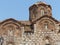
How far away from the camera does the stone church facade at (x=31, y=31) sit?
34.5 m

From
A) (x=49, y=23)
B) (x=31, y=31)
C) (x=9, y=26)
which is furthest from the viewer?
(x=49, y=23)

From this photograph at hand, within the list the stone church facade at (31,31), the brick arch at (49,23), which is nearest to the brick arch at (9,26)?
the stone church facade at (31,31)

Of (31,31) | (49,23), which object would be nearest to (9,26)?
(31,31)

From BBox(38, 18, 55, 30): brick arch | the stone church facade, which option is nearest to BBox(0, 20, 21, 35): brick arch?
the stone church facade

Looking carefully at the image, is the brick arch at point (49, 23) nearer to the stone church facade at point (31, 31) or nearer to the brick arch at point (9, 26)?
the stone church facade at point (31, 31)

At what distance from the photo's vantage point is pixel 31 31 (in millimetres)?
35094

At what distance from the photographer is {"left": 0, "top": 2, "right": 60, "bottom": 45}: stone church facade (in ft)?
113

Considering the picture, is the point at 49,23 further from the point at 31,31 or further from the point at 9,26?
the point at 9,26

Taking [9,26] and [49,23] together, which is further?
[49,23]

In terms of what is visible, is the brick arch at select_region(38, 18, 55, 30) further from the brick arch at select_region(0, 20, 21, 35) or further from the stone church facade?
the brick arch at select_region(0, 20, 21, 35)

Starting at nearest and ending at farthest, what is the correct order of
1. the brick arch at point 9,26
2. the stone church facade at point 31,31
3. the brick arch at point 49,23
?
the stone church facade at point 31,31 < the brick arch at point 9,26 < the brick arch at point 49,23

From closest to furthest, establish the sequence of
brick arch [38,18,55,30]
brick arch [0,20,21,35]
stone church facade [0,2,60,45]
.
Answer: stone church facade [0,2,60,45], brick arch [0,20,21,35], brick arch [38,18,55,30]

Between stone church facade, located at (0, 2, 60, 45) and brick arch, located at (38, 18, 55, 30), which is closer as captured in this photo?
stone church facade, located at (0, 2, 60, 45)

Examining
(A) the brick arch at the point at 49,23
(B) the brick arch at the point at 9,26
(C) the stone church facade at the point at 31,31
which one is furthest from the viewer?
(A) the brick arch at the point at 49,23
